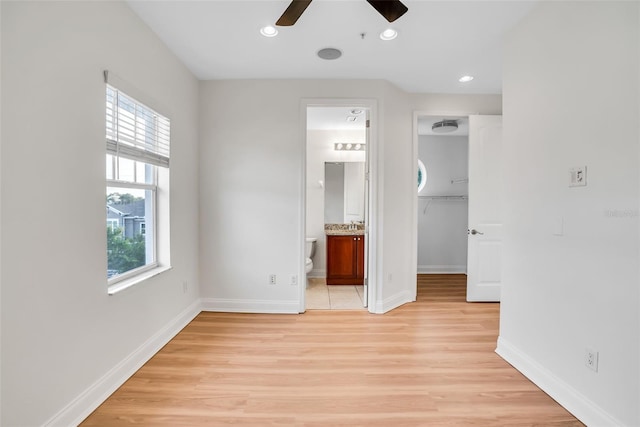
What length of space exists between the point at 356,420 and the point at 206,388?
0.98 metres

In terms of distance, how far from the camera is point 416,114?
367 centimetres

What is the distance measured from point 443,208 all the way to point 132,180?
4.84 metres

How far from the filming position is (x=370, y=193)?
3.34 metres

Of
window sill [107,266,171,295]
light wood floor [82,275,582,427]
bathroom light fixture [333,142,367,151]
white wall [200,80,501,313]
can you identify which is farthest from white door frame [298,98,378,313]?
bathroom light fixture [333,142,367,151]

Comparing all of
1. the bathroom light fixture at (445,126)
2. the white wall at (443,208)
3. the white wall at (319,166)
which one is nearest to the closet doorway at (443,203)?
the white wall at (443,208)

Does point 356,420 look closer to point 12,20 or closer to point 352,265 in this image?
point 12,20

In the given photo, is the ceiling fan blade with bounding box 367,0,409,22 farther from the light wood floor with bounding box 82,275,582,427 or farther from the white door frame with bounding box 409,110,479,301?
the light wood floor with bounding box 82,275,582,427

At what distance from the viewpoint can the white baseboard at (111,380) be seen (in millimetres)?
1591

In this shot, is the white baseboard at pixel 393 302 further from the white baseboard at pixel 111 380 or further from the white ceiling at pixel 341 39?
the white ceiling at pixel 341 39

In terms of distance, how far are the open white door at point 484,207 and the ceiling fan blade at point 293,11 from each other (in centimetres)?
265

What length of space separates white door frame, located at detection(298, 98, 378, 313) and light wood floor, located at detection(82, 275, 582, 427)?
0.38 m

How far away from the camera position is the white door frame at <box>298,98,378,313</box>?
3.28m

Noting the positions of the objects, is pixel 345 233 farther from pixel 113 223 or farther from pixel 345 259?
pixel 113 223

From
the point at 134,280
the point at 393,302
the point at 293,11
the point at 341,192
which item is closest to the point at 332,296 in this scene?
the point at 393,302
